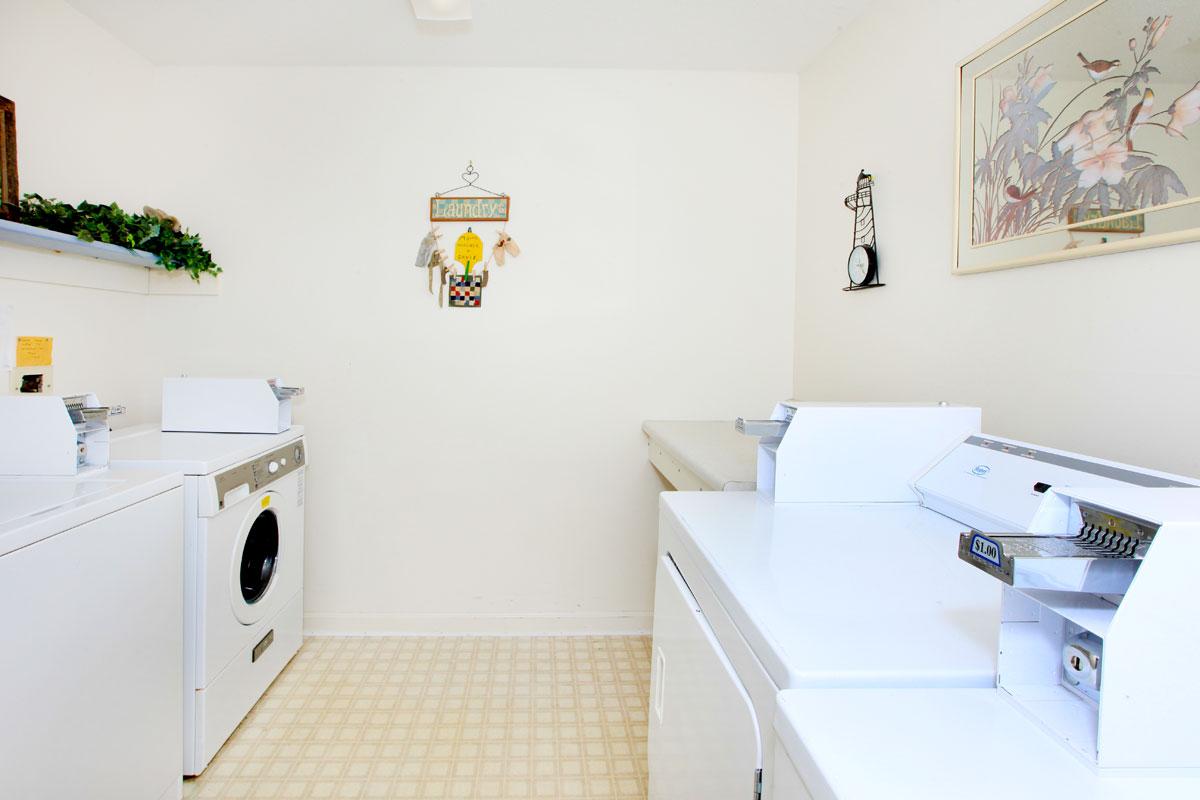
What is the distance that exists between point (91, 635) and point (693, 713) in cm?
132

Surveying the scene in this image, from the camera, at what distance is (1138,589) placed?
1.83 ft

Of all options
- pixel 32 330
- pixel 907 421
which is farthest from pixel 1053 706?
pixel 32 330

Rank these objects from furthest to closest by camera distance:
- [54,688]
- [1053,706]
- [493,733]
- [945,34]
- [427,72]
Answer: [427,72] < [493,733] < [945,34] < [54,688] < [1053,706]

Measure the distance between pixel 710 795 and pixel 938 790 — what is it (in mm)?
523

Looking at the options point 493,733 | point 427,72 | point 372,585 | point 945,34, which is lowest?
point 493,733

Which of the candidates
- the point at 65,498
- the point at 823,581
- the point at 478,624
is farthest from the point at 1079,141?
the point at 478,624

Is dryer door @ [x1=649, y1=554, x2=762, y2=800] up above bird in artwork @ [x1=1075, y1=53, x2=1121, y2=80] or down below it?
below

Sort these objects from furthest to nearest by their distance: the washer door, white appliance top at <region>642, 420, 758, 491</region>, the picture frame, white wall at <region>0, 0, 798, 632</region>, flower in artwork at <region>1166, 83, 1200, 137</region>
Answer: white wall at <region>0, 0, 798, 632</region>, the washer door, the picture frame, white appliance top at <region>642, 420, 758, 491</region>, flower in artwork at <region>1166, 83, 1200, 137</region>

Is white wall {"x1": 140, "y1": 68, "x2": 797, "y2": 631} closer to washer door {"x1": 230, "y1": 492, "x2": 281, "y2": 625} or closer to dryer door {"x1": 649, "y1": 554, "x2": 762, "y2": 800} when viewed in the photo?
washer door {"x1": 230, "y1": 492, "x2": 281, "y2": 625}

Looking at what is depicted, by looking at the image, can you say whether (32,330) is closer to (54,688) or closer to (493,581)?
(54,688)

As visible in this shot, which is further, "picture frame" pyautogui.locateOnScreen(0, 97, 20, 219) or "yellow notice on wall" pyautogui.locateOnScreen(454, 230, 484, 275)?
"yellow notice on wall" pyautogui.locateOnScreen(454, 230, 484, 275)

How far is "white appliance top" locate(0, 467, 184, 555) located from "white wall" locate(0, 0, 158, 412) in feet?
2.53

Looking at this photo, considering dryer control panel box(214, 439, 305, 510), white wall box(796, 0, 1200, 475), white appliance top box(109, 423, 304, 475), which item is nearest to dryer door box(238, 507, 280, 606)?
dryer control panel box(214, 439, 305, 510)

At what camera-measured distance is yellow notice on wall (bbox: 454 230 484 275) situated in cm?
267
